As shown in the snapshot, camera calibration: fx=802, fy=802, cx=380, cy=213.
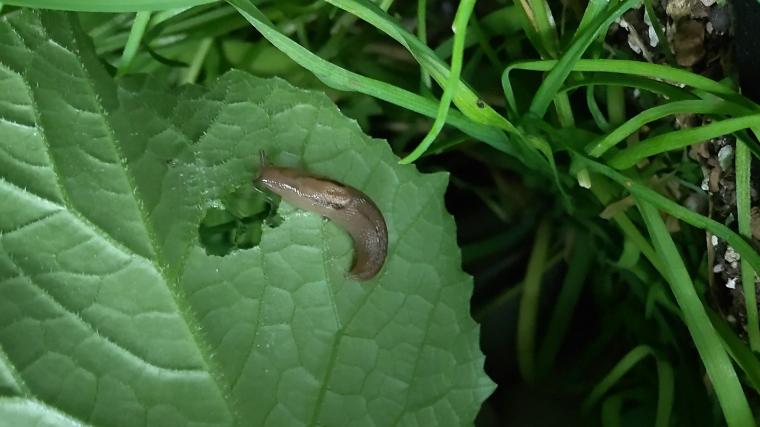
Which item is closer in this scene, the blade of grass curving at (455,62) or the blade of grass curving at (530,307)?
the blade of grass curving at (455,62)

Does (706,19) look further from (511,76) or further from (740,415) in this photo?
(740,415)

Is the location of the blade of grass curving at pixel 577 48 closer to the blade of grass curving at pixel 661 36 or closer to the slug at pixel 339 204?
the blade of grass curving at pixel 661 36

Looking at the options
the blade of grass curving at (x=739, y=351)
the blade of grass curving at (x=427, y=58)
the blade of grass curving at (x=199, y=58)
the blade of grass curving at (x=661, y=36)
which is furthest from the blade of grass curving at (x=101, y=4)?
the blade of grass curving at (x=739, y=351)

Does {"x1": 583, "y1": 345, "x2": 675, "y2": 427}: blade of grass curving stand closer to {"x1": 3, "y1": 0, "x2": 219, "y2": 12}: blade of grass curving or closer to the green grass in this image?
the green grass

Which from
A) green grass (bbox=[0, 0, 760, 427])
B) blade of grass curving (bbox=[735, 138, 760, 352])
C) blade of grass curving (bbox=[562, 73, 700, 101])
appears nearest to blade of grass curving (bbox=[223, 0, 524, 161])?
green grass (bbox=[0, 0, 760, 427])

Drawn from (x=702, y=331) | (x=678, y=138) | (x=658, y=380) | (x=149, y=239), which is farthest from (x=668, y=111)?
(x=149, y=239)

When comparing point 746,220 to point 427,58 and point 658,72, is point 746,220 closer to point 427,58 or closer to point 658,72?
point 658,72

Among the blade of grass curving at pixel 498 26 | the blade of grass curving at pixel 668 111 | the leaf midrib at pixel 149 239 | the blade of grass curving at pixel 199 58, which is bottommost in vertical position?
the leaf midrib at pixel 149 239

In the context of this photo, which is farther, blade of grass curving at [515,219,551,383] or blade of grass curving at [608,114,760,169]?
blade of grass curving at [515,219,551,383]
